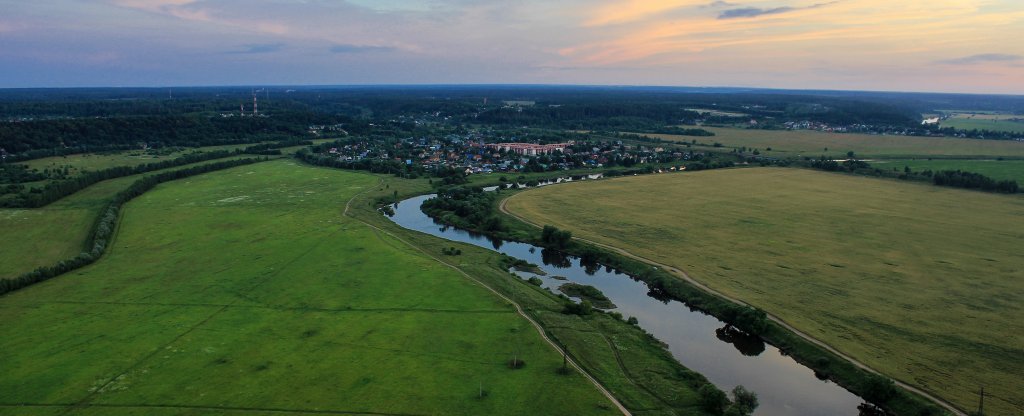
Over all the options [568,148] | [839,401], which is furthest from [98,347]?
[568,148]

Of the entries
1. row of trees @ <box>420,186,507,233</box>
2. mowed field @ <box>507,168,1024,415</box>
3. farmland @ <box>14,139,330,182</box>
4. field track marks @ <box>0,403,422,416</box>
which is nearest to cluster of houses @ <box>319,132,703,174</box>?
farmland @ <box>14,139,330,182</box>

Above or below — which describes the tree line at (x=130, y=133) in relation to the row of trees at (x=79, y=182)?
above

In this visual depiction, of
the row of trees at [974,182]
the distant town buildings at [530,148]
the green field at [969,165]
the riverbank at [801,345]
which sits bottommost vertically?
the riverbank at [801,345]

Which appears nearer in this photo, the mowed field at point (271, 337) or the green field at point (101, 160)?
the mowed field at point (271, 337)

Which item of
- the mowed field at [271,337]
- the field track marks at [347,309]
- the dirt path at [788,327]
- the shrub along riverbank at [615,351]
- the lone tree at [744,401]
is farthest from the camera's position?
the field track marks at [347,309]

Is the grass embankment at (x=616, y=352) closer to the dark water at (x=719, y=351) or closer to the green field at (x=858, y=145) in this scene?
the dark water at (x=719, y=351)

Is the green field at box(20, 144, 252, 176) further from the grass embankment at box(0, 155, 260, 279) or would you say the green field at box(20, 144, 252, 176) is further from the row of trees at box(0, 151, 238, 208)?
the grass embankment at box(0, 155, 260, 279)

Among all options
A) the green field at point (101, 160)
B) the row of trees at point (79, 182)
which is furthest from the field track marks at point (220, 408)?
the green field at point (101, 160)

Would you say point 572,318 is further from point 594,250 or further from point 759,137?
point 759,137

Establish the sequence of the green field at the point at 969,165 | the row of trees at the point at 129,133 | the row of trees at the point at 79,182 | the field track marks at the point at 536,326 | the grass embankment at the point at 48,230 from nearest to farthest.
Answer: the field track marks at the point at 536,326
the grass embankment at the point at 48,230
the row of trees at the point at 79,182
the green field at the point at 969,165
the row of trees at the point at 129,133
